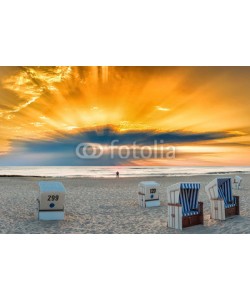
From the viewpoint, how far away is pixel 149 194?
12.5 metres

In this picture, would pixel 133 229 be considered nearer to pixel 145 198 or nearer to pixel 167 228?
pixel 167 228

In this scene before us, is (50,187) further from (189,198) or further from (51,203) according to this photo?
(189,198)

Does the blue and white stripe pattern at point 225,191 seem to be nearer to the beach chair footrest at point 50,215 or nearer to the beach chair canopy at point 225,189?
the beach chair canopy at point 225,189

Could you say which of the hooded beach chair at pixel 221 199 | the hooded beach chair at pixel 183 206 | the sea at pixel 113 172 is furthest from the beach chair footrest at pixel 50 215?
the sea at pixel 113 172

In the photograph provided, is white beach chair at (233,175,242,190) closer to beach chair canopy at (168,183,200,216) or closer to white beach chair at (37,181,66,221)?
beach chair canopy at (168,183,200,216)

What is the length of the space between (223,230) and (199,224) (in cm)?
82

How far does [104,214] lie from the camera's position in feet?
36.3

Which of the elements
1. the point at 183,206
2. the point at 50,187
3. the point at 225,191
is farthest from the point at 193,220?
the point at 50,187

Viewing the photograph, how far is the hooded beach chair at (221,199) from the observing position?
953 centimetres

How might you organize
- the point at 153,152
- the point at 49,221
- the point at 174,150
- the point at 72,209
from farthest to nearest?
the point at 153,152
the point at 174,150
the point at 72,209
the point at 49,221

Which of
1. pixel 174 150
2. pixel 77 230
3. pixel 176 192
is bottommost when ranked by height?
pixel 77 230

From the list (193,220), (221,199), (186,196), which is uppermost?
(186,196)

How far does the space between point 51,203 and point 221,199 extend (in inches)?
227

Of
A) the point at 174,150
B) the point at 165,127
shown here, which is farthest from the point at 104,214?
the point at 174,150
